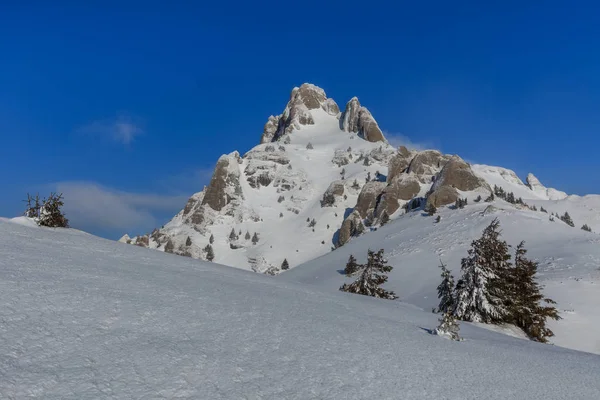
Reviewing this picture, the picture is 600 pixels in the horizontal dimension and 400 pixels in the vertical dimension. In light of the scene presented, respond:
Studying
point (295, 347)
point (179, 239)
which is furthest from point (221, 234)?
point (295, 347)

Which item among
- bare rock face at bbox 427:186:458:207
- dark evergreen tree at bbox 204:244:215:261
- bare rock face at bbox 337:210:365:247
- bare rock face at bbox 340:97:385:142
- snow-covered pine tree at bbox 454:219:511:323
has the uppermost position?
bare rock face at bbox 340:97:385:142

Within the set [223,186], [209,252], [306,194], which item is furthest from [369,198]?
[223,186]

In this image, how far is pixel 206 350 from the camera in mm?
4371

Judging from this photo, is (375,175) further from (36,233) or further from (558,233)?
(36,233)

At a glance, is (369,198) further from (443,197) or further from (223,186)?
(223,186)

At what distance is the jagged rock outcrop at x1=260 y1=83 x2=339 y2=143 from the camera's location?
175875 mm

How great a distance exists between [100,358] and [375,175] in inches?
4600

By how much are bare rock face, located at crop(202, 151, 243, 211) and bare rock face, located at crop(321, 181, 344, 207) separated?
26391 mm

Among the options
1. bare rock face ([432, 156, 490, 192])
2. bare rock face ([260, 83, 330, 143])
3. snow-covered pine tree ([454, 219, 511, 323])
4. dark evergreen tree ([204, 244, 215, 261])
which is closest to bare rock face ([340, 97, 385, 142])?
bare rock face ([260, 83, 330, 143])

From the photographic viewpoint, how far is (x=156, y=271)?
8453mm

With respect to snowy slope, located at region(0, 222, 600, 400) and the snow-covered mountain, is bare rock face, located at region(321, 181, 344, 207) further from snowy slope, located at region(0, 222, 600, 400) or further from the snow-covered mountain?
snowy slope, located at region(0, 222, 600, 400)

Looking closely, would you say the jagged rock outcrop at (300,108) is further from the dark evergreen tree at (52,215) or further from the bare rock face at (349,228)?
the dark evergreen tree at (52,215)

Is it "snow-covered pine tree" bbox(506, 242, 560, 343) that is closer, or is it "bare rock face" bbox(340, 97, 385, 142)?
"snow-covered pine tree" bbox(506, 242, 560, 343)

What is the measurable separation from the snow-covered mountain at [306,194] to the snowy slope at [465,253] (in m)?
14.9
